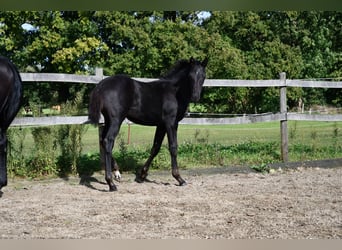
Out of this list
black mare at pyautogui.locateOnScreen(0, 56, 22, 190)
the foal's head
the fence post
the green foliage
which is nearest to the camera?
black mare at pyautogui.locateOnScreen(0, 56, 22, 190)

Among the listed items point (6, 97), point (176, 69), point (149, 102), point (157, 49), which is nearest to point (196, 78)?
point (176, 69)

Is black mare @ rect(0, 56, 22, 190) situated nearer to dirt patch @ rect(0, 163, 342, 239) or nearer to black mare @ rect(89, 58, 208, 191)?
dirt patch @ rect(0, 163, 342, 239)

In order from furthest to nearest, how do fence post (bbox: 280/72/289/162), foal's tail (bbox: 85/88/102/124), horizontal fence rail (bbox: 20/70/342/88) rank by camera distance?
1. fence post (bbox: 280/72/289/162)
2. horizontal fence rail (bbox: 20/70/342/88)
3. foal's tail (bbox: 85/88/102/124)

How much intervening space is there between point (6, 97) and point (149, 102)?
6.66ft

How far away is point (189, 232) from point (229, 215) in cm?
73

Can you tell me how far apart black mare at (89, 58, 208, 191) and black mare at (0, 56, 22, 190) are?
3.37 ft

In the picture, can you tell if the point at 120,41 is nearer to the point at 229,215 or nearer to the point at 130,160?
the point at 130,160

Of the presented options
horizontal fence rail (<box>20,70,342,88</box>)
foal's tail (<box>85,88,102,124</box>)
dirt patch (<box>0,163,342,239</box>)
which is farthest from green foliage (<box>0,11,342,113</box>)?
foal's tail (<box>85,88,102,124</box>)

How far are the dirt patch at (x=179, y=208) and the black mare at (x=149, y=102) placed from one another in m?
0.56

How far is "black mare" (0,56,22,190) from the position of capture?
16.2 feet

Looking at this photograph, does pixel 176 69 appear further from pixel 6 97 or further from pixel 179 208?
pixel 179 208

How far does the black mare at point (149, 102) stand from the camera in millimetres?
5668

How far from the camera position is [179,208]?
440 centimetres
